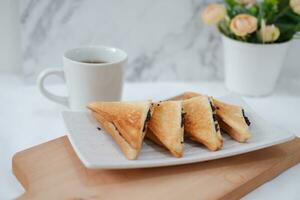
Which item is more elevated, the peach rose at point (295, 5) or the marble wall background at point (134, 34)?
the peach rose at point (295, 5)

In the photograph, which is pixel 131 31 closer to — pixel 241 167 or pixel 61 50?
pixel 61 50

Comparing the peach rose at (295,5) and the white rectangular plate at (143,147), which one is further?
the peach rose at (295,5)

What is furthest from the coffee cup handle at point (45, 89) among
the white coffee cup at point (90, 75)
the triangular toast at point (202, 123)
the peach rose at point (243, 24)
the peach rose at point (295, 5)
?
the peach rose at point (295, 5)

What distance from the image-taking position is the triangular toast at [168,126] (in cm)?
67

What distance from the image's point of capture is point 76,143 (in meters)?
0.67

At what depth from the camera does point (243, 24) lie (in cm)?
94

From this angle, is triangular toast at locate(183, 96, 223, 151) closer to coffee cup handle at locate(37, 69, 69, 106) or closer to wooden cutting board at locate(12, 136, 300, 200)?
wooden cutting board at locate(12, 136, 300, 200)

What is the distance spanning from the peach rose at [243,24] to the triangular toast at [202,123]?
0.79 feet

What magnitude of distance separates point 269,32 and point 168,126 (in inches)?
15.3

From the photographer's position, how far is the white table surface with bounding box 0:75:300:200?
0.70m

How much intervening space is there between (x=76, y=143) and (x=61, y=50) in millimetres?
400

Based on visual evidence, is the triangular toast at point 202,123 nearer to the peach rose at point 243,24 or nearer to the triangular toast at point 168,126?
the triangular toast at point 168,126

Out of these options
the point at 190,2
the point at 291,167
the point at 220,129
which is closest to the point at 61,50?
the point at 190,2

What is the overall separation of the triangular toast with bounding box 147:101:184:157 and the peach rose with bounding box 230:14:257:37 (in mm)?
283
